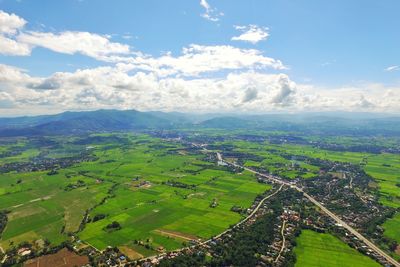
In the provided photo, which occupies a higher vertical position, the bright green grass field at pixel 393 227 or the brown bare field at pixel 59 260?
the brown bare field at pixel 59 260

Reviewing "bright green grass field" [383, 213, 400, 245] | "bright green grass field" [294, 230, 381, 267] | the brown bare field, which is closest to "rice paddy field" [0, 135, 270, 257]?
the brown bare field

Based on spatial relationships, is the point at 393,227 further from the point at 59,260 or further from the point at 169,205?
the point at 59,260

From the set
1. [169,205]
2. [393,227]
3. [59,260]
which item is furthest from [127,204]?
[393,227]

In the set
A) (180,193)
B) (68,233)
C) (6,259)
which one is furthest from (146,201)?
(6,259)

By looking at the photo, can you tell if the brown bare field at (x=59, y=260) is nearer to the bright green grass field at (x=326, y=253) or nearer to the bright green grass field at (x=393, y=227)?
the bright green grass field at (x=326, y=253)

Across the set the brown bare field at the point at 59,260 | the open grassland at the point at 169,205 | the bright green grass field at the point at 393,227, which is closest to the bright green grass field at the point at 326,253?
the bright green grass field at the point at 393,227

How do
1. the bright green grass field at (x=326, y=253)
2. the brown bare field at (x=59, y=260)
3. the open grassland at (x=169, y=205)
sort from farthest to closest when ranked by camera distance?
the open grassland at (x=169, y=205)
the bright green grass field at (x=326, y=253)
the brown bare field at (x=59, y=260)

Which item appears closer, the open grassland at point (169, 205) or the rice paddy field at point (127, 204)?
the rice paddy field at point (127, 204)
